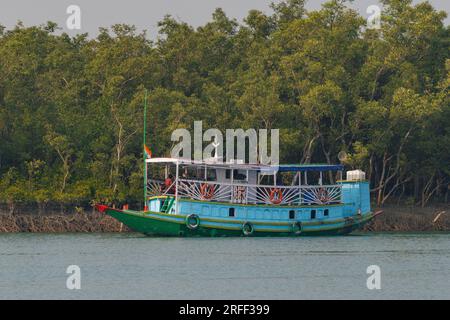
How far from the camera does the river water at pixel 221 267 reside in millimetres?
45312

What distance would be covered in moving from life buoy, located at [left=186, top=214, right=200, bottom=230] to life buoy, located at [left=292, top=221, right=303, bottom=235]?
18.9 feet

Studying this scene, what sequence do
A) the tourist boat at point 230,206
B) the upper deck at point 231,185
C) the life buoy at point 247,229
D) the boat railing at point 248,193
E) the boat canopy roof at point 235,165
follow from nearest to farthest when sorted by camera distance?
the boat canopy roof at point 235,165
the tourist boat at point 230,206
the upper deck at point 231,185
the boat railing at point 248,193
the life buoy at point 247,229

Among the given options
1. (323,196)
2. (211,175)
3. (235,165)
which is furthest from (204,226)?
(323,196)

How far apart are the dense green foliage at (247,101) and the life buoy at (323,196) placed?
7.47 metres

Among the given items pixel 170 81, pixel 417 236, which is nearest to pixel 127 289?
pixel 417 236

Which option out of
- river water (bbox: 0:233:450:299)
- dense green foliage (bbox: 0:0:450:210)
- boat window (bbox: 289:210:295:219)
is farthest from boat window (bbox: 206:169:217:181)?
dense green foliage (bbox: 0:0:450:210)

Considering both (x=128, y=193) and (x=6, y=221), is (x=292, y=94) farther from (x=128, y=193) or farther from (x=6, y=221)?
(x=6, y=221)

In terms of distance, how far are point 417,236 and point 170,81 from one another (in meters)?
23.3

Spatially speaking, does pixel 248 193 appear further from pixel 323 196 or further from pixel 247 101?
pixel 247 101

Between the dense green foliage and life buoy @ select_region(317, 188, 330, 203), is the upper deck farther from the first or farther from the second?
the dense green foliage

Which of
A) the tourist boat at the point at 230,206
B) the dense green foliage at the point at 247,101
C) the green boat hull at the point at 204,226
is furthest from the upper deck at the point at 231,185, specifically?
the dense green foliage at the point at 247,101

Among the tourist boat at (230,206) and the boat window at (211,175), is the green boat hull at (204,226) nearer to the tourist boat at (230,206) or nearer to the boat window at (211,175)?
the tourist boat at (230,206)

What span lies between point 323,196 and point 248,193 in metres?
4.64

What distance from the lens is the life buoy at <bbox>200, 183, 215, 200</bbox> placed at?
6650 cm
